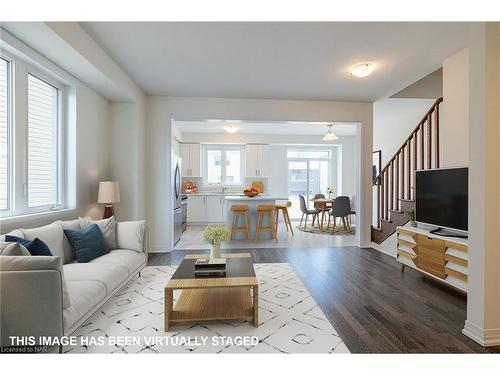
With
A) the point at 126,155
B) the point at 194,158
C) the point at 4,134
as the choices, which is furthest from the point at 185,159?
the point at 4,134

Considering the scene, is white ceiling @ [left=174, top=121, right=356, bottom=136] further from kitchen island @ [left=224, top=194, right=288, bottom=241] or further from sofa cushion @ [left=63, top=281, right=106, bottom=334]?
sofa cushion @ [left=63, top=281, right=106, bottom=334]

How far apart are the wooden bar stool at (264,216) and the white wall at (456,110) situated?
10.4 feet

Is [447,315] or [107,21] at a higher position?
[107,21]

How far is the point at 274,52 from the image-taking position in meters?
3.22

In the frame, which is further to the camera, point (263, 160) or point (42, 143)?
point (263, 160)

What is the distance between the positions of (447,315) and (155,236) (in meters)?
4.36

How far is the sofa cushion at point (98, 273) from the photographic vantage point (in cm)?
238

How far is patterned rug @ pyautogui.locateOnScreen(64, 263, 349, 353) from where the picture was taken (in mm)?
1993

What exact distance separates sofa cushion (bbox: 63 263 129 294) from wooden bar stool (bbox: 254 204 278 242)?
322 centimetres

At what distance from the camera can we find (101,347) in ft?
6.56

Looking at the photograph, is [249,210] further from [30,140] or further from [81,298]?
[81,298]

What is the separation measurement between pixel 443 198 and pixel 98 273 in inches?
151
